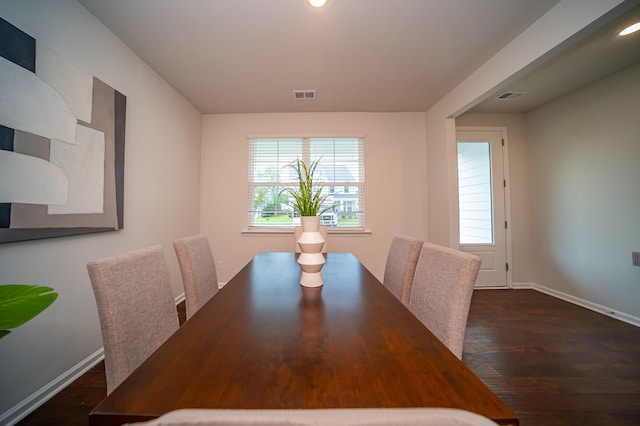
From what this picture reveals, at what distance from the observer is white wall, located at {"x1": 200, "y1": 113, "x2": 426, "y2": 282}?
3533 millimetres

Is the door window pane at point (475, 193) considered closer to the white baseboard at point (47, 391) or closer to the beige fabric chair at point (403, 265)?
the beige fabric chair at point (403, 265)

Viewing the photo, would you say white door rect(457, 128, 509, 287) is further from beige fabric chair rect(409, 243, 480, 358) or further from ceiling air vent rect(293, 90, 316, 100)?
beige fabric chair rect(409, 243, 480, 358)

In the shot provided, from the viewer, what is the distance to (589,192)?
283cm

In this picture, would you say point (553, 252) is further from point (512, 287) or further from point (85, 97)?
point (85, 97)

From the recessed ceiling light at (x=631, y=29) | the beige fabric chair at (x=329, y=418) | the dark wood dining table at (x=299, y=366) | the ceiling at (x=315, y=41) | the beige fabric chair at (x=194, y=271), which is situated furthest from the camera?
the recessed ceiling light at (x=631, y=29)

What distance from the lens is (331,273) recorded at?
61.7 inches

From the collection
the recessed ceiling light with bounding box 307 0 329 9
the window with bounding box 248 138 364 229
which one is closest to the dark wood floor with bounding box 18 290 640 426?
the window with bounding box 248 138 364 229

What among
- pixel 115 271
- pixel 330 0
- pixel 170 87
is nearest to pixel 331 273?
pixel 115 271

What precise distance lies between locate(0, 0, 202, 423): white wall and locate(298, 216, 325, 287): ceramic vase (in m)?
1.67

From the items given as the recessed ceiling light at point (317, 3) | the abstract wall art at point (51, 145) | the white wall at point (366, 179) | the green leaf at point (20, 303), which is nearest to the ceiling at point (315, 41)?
the recessed ceiling light at point (317, 3)

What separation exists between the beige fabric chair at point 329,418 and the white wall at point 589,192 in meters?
3.82

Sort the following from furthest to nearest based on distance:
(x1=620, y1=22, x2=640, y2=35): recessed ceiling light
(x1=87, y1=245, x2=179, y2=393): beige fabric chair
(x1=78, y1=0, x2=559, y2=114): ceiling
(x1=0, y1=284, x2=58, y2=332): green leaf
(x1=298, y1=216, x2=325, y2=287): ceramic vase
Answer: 1. (x1=620, y1=22, x2=640, y2=35): recessed ceiling light
2. (x1=78, y1=0, x2=559, y2=114): ceiling
3. (x1=298, y1=216, x2=325, y2=287): ceramic vase
4. (x1=87, y1=245, x2=179, y2=393): beige fabric chair
5. (x1=0, y1=284, x2=58, y2=332): green leaf

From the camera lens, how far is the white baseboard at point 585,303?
8.06ft

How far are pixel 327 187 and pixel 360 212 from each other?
2.03ft
